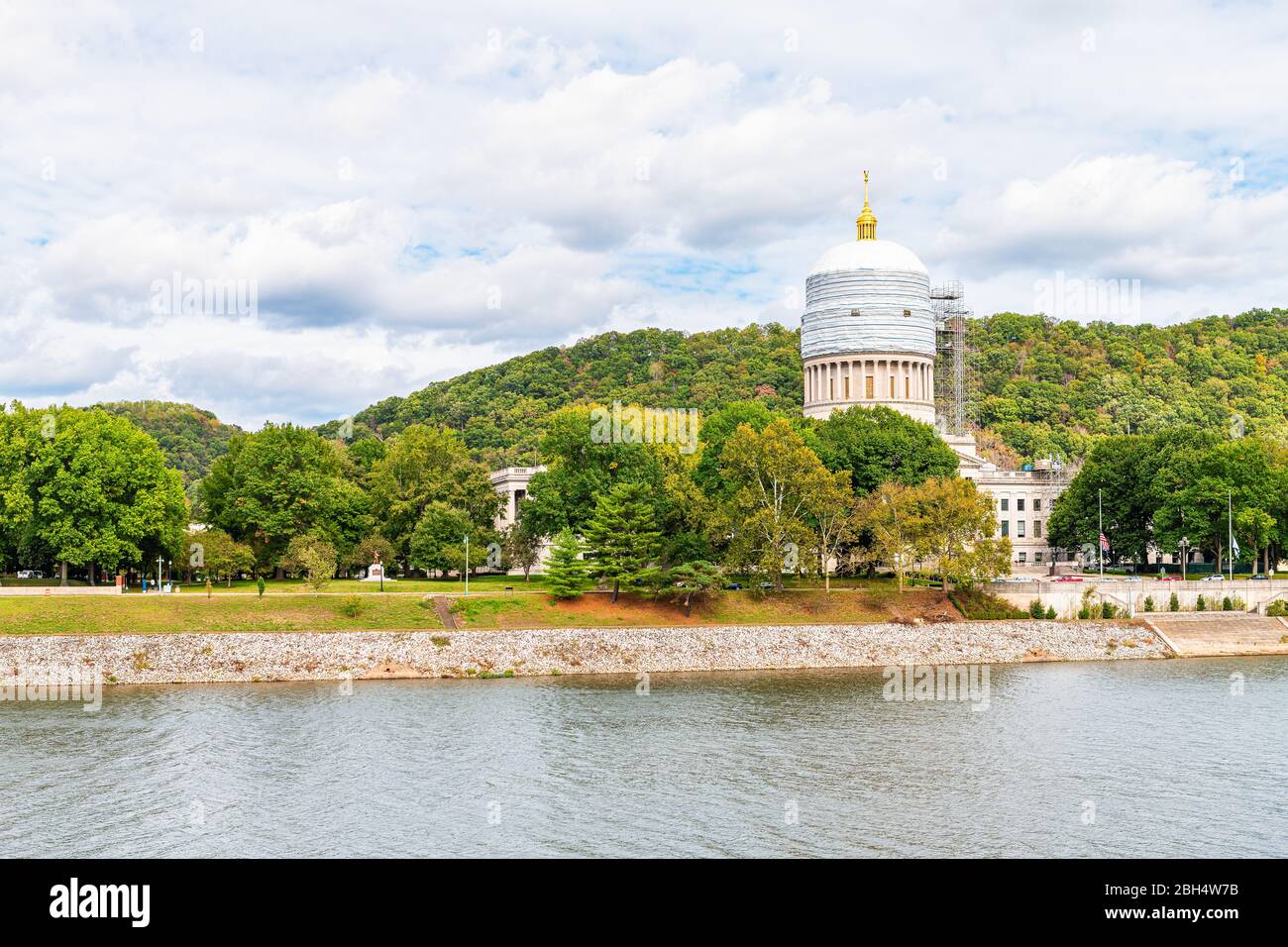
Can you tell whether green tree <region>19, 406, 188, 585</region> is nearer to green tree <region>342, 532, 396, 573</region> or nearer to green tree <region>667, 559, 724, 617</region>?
green tree <region>342, 532, 396, 573</region>

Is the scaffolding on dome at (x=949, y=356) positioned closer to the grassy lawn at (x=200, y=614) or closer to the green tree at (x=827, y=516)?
the green tree at (x=827, y=516)

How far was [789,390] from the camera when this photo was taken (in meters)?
144

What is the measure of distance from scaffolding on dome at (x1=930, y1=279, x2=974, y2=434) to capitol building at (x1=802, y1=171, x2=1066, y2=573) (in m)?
11.9

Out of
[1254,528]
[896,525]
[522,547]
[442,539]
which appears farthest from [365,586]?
[1254,528]

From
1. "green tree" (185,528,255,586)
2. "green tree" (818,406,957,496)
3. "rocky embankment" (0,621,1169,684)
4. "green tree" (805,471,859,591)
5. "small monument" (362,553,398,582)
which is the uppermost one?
"green tree" (818,406,957,496)

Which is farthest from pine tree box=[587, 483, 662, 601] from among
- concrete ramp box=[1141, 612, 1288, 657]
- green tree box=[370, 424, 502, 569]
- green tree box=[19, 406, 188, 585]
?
concrete ramp box=[1141, 612, 1288, 657]

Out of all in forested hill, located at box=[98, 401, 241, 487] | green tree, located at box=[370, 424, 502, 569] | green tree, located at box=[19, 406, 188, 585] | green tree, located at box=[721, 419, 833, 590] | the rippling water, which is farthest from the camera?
forested hill, located at box=[98, 401, 241, 487]

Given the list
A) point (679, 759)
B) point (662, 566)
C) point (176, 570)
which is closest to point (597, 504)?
point (662, 566)

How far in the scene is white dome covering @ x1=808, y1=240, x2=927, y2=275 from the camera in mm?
106062

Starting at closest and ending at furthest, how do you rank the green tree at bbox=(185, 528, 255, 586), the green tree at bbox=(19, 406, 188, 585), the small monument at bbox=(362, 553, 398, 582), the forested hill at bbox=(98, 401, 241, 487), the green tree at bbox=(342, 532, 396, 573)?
1. the green tree at bbox=(19, 406, 188, 585)
2. the green tree at bbox=(185, 528, 255, 586)
3. the small monument at bbox=(362, 553, 398, 582)
4. the green tree at bbox=(342, 532, 396, 573)
5. the forested hill at bbox=(98, 401, 241, 487)

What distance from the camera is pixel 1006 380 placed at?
497 feet

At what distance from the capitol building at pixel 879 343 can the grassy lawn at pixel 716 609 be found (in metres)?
37.1

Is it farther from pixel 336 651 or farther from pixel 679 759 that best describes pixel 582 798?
pixel 336 651
